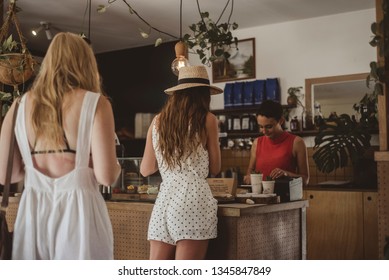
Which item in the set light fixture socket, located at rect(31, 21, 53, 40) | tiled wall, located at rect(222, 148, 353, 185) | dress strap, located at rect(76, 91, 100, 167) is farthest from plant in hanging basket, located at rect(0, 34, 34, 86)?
tiled wall, located at rect(222, 148, 353, 185)

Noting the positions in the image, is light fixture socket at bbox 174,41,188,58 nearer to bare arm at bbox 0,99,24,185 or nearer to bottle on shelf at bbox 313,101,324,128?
bottle on shelf at bbox 313,101,324,128

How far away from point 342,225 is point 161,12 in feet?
8.04

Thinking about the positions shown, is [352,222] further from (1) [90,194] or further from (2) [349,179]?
(1) [90,194]

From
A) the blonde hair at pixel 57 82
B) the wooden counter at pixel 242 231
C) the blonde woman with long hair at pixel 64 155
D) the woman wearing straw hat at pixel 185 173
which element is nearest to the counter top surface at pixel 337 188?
the wooden counter at pixel 242 231

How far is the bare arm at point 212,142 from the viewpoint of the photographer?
2034mm

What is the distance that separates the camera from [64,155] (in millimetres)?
1455

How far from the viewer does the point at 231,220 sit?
2.23 metres

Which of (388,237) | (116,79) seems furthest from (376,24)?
(116,79)

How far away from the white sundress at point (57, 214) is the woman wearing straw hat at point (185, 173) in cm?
56

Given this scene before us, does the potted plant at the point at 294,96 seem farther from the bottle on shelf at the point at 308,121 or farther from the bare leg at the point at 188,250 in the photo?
the bare leg at the point at 188,250

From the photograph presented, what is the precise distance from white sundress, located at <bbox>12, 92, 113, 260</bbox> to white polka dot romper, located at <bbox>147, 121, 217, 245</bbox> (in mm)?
552
